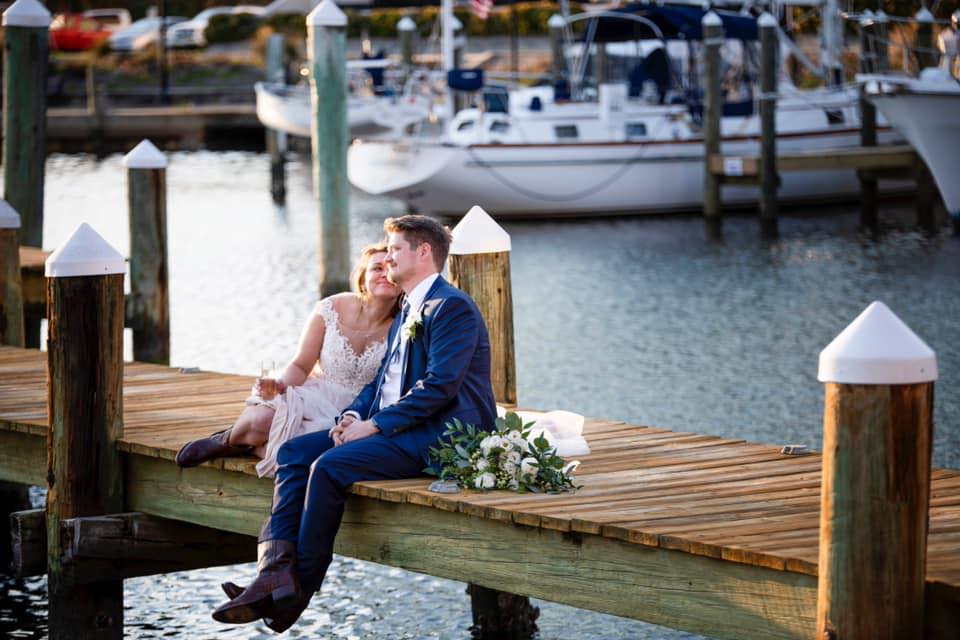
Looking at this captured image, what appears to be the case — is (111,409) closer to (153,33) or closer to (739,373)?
(739,373)

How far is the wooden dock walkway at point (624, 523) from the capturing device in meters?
5.22

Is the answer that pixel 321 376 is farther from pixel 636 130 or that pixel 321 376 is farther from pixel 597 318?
pixel 636 130

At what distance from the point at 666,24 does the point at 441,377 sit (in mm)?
23178

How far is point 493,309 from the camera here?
8.16 metres

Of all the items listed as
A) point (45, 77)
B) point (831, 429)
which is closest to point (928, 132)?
point (45, 77)

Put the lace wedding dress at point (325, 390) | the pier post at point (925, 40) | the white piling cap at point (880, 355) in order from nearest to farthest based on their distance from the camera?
1. the white piling cap at point (880, 355)
2. the lace wedding dress at point (325, 390)
3. the pier post at point (925, 40)

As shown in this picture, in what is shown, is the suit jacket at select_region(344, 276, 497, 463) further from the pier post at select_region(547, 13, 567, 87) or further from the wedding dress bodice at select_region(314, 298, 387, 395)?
the pier post at select_region(547, 13, 567, 87)

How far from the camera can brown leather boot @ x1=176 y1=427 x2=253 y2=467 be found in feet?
22.2

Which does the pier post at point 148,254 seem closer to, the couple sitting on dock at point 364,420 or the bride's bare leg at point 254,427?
the couple sitting on dock at point 364,420

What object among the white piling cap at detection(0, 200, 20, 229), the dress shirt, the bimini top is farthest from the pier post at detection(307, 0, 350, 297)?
the bimini top

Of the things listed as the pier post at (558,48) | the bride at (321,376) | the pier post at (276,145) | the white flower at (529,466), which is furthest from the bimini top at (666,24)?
the white flower at (529,466)

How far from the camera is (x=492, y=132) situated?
2638cm

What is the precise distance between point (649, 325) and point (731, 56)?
13.7 m

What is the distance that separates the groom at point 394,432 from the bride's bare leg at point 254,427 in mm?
323
